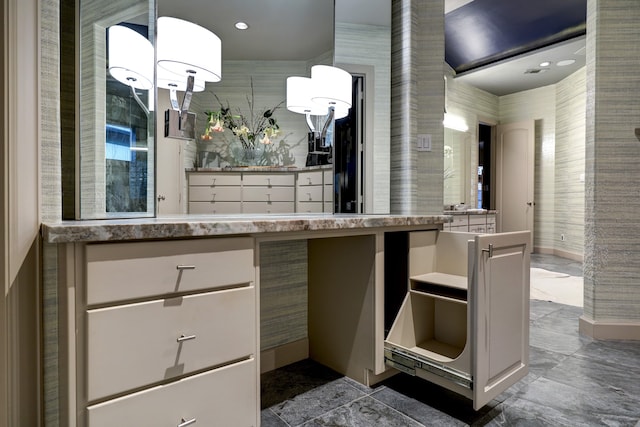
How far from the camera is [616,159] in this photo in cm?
245

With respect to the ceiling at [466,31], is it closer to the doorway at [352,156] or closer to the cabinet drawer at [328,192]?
the doorway at [352,156]

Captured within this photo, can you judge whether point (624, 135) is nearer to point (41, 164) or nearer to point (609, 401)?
point (609, 401)

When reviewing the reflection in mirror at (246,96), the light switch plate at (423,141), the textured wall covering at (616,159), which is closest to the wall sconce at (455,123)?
the textured wall covering at (616,159)

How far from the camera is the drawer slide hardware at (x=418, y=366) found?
1380 millimetres

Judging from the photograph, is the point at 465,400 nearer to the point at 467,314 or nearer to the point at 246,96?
the point at 467,314

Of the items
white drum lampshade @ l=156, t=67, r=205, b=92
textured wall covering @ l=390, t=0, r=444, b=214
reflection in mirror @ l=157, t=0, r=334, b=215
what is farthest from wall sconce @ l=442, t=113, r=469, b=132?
white drum lampshade @ l=156, t=67, r=205, b=92

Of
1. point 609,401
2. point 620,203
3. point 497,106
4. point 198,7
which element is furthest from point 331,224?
point 497,106

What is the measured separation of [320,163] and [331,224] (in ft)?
2.63

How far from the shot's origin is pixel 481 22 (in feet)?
15.0

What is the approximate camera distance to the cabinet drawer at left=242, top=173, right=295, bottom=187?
1.92 m

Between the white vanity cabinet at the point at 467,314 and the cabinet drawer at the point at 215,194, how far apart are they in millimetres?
902

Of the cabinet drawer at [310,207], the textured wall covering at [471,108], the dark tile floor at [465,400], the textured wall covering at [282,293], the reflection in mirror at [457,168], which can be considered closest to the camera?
the dark tile floor at [465,400]

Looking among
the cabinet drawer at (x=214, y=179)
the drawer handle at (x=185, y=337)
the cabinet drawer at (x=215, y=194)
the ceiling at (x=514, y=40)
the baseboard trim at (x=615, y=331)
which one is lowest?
the baseboard trim at (x=615, y=331)

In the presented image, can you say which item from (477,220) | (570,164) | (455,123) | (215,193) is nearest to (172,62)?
(215,193)
